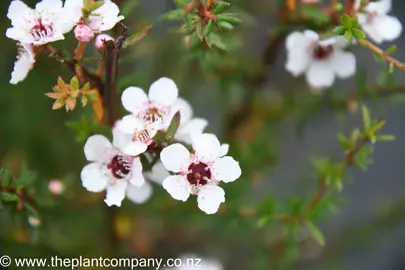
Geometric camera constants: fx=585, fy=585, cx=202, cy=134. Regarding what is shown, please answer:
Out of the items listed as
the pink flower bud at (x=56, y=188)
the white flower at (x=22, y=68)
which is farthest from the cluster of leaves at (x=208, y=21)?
the pink flower bud at (x=56, y=188)

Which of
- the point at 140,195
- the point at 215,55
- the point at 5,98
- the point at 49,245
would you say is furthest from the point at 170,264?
the point at 5,98

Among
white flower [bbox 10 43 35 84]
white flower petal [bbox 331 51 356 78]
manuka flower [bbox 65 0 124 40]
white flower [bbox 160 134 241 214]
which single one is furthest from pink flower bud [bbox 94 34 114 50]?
white flower petal [bbox 331 51 356 78]

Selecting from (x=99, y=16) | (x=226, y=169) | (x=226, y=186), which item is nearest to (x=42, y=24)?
(x=99, y=16)

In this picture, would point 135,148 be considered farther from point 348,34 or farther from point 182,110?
point 348,34

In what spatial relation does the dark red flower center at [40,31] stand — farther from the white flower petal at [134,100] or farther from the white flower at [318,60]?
the white flower at [318,60]

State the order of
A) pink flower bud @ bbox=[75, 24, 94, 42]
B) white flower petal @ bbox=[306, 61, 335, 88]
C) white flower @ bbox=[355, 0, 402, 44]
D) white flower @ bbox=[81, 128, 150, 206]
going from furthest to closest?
white flower petal @ bbox=[306, 61, 335, 88], white flower @ bbox=[355, 0, 402, 44], white flower @ bbox=[81, 128, 150, 206], pink flower bud @ bbox=[75, 24, 94, 42]

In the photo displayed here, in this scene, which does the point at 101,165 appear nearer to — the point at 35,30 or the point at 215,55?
the point at 35,30

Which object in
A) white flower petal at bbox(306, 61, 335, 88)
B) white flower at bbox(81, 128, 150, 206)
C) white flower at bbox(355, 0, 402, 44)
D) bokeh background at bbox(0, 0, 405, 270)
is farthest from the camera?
bokeh background at bbox(0, 0, 405, 270)

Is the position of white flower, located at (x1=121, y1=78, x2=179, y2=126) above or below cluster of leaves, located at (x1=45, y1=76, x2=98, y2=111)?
above

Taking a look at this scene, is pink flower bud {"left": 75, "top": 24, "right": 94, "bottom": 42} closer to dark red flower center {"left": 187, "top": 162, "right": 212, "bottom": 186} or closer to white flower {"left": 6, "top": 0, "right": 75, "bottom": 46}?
white flower {"left": 6, "top": 0, "right": 75, "bottom": 46}
